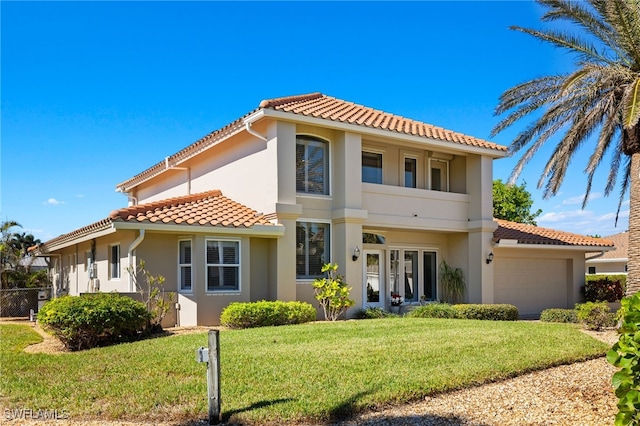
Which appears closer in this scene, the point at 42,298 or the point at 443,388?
the point at 443,388

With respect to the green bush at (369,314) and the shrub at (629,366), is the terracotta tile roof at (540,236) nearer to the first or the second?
the green bush at (369,314)

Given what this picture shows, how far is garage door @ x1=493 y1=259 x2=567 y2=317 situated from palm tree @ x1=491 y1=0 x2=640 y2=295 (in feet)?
17.2

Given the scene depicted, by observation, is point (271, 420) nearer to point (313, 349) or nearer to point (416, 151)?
point (313, 349)

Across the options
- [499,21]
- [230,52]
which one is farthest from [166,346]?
[499,21]

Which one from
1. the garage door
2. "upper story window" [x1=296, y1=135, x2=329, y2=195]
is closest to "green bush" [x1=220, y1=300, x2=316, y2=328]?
"upper story window" [x1=296, y1=135, x2=329, y2=195]

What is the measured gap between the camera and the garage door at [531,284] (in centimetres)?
2347

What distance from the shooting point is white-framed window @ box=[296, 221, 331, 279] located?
18641 mm

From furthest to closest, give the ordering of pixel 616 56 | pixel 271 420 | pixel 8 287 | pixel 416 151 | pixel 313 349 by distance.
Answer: pixel 8 287 → pixel 416 151 → pixel 616 56 → pixel 313 349 → pixel 271 420

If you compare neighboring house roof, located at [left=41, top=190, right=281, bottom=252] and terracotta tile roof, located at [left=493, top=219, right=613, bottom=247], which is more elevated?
neighboring house roof, located at [left=41, top=190, right=281, bottom=252]

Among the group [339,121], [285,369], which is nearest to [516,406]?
[285,369]

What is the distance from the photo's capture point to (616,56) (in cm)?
1595

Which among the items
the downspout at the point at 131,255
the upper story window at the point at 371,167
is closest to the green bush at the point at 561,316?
the upper story window at the point at 371,167

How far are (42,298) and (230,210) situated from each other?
30.4 feet

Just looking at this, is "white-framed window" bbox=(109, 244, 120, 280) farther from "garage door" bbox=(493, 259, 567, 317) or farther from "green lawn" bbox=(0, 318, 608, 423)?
"garage door" bbox=(493, 259, 567, 317)
